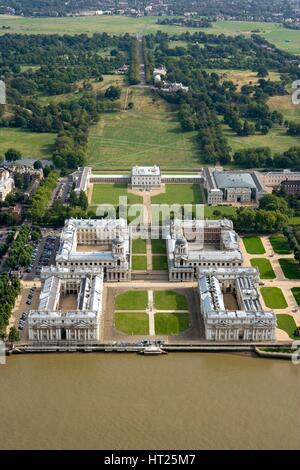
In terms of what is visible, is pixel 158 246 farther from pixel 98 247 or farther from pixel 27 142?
→ pixel 27 142

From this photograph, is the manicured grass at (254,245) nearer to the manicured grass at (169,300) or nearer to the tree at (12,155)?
the manicured grass at (169,300)

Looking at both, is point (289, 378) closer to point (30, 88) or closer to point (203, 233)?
point (203, 233)

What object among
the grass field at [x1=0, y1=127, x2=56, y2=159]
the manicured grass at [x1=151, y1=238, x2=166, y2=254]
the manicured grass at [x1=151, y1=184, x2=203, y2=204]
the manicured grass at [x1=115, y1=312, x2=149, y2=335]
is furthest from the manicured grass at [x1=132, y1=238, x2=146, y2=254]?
the grass field at [x1=0, y1=127, x2=56, y2=159]

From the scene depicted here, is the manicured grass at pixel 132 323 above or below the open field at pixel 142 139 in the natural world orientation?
below

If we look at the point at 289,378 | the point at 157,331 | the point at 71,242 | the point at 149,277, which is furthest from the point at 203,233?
the point at 289,378

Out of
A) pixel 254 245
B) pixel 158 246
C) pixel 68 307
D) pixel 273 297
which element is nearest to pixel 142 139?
pixel 158 246

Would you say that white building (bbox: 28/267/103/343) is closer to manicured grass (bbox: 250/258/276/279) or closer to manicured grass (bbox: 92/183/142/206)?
manicured grass (bbox: 250/258/276/279)

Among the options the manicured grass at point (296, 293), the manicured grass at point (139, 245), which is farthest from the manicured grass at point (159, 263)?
the manicured grass at point (296, 293)

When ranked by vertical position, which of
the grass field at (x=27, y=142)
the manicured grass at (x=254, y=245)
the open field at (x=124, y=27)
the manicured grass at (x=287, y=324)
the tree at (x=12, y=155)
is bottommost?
the manicured grass at (x=287, y=324)
